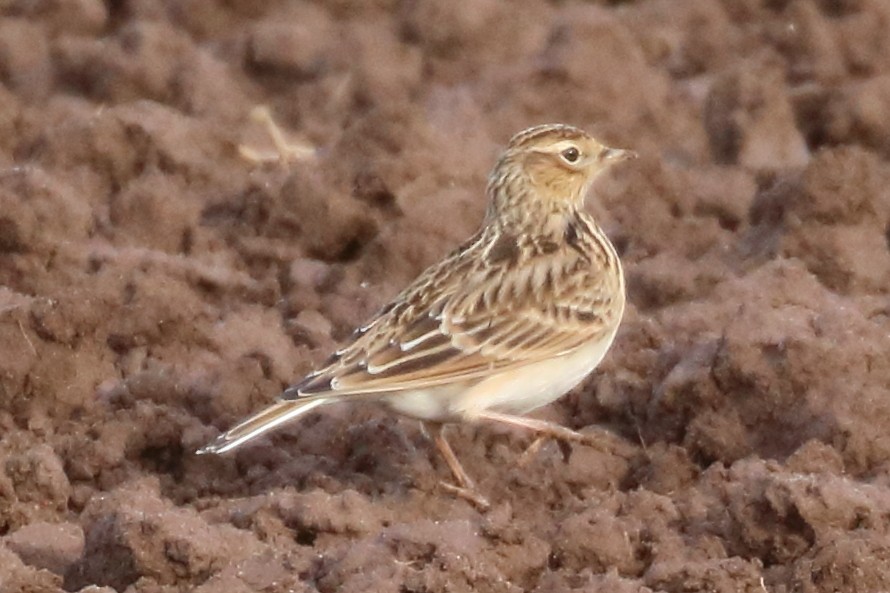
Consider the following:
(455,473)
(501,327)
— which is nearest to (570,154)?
Result: (501,327)

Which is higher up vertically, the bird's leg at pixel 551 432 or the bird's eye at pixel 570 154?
the bird's eye at pixel 570 154

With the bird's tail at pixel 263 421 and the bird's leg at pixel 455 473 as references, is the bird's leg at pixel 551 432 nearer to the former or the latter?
the bird's leg at pixel 455 473

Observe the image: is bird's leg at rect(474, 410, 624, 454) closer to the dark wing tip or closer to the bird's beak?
the dark wing tip

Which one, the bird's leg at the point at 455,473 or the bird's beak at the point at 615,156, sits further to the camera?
the bird's beak at the point at 615,156

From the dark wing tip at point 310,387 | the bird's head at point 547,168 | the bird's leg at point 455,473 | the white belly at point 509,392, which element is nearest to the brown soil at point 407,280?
the bird's leg at point 455,473

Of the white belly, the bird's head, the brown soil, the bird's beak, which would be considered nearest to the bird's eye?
the bird's head

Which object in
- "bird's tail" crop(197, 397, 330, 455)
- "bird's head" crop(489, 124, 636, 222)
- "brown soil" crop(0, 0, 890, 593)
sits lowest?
"brown soil" crop(0, 0, 890, 593)

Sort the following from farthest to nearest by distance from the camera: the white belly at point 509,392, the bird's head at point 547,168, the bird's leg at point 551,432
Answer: the bird's head at point 547,168 < the bird's leg at point 551,432 < the white belly at point 509,392
